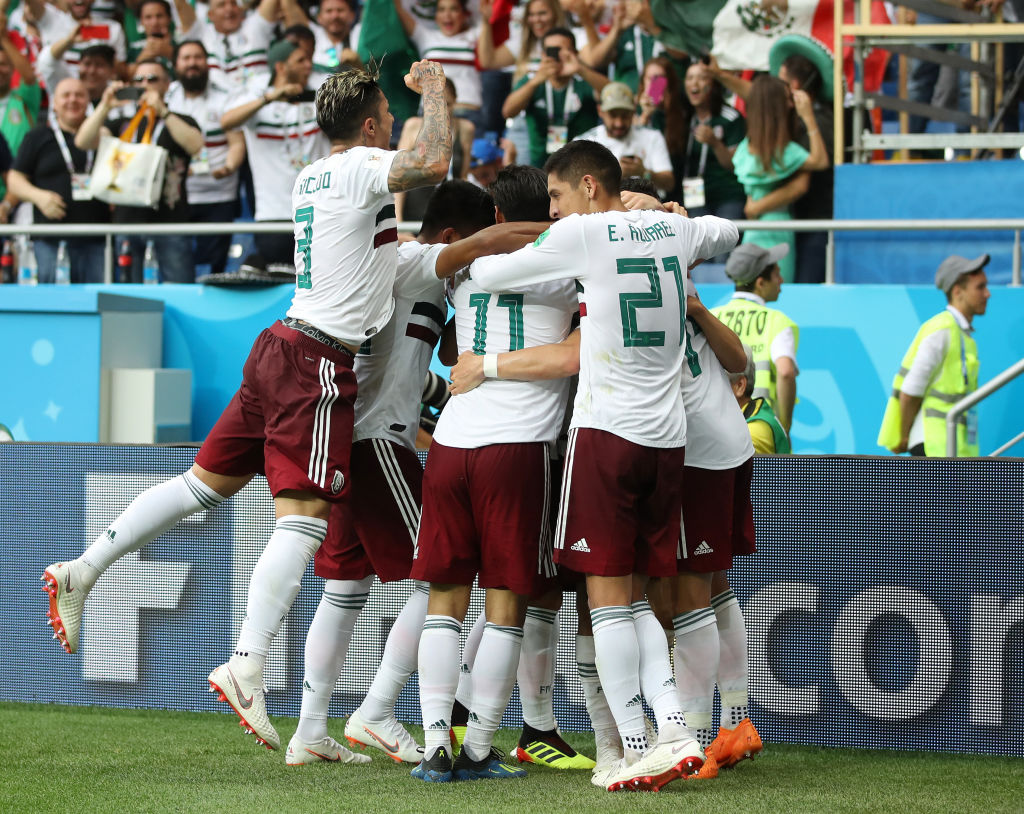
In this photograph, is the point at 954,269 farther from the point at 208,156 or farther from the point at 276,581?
the point at 208,156

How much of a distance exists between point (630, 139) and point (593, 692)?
5.30 m

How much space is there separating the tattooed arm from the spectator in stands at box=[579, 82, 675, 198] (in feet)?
15.3

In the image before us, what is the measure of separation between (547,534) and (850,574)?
139 centimetres

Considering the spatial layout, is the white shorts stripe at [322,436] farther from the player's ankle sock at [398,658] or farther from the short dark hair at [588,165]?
the short dark hair at [588,165]

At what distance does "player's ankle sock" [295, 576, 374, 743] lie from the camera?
4.63 metres

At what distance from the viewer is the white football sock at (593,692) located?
456cm

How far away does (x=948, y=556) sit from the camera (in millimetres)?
5031

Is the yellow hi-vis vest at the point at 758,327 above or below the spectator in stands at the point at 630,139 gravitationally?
below

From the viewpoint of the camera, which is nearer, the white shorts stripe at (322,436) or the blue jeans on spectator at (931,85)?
the white shorts stripe at (322,436)

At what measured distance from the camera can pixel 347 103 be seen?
4508mm

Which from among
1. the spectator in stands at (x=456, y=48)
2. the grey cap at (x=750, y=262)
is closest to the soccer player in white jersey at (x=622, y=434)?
the grey cap at (x=750, y=262)

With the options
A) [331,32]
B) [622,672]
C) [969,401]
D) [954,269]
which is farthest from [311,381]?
[331,32]

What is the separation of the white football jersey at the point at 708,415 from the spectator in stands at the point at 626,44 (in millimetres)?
5731

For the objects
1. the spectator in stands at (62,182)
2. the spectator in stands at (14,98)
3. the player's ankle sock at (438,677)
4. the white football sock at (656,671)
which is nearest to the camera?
the white football sock at (656,671)
